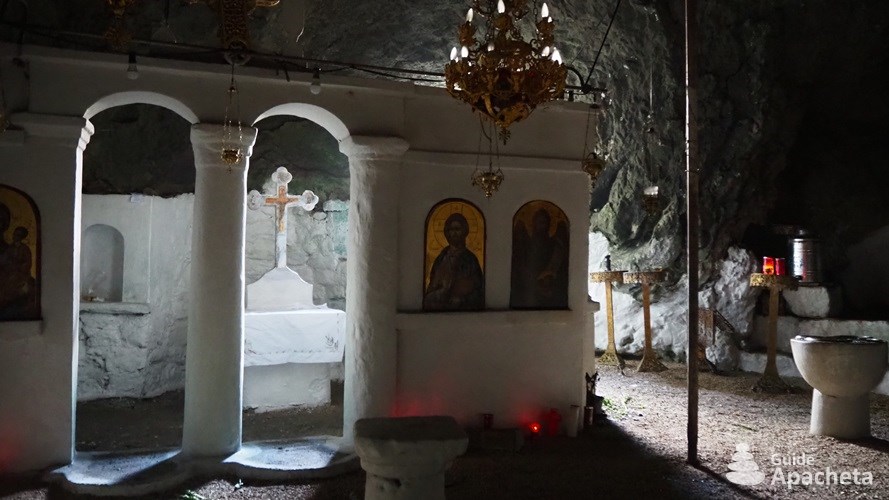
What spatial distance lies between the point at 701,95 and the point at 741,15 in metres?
1.54

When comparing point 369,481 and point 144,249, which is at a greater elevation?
point 144,249

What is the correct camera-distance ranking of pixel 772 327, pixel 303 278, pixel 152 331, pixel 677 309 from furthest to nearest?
pixel 677 309
pixel 303 278
pixel 772 327
pixel 152 331

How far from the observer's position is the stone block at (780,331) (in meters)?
12.2

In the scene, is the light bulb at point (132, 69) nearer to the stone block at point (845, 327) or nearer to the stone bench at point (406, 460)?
the stone bench at point (406, 460)

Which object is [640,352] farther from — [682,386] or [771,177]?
[771,177]

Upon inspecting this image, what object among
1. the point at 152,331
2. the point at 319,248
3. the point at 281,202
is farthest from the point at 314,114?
the point at 152,331

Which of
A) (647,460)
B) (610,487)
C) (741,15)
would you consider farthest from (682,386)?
(741,15)

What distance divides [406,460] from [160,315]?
24.8 ft

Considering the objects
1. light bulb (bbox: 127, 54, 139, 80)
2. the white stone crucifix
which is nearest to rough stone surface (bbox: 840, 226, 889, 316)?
the white stone crucifix

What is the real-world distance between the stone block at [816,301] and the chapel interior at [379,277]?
0.04 meters

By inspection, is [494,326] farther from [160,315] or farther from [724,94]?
Result: [724,94]

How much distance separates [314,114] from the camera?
23.9 ft

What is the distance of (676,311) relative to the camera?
13672 mm

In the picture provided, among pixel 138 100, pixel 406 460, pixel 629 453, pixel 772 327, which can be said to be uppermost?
pixel 138 100
